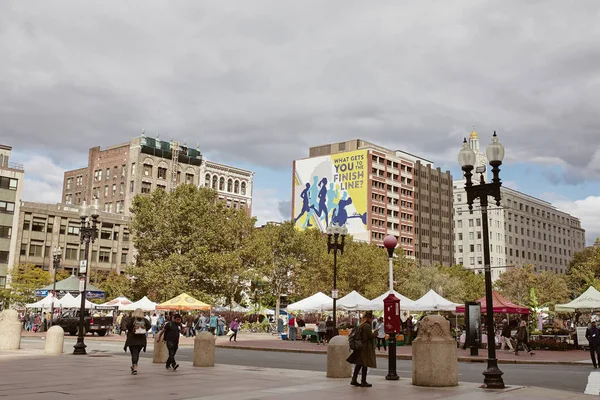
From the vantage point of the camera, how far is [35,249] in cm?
9431

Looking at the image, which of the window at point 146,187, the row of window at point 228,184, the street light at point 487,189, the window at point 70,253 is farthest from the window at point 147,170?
the street light at point 487,189

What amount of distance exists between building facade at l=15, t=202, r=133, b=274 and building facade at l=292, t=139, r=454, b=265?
51.1 meters

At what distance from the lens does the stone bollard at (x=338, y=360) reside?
16828 mm

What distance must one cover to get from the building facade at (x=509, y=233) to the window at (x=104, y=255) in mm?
93600

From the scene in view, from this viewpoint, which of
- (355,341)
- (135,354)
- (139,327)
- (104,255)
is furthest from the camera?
(104,255)

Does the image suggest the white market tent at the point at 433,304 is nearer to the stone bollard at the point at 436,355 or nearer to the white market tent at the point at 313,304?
the white market tent at the point at 313,304

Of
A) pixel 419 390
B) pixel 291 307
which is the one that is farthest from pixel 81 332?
pixel 291 307

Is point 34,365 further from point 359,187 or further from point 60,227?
point 359,187

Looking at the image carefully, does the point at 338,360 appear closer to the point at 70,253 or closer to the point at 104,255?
the point at 70,253

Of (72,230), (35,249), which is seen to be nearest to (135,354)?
(35,249)

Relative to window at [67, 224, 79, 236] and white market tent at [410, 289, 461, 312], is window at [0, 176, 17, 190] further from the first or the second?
white market tent at [410, 289, 461, 312]

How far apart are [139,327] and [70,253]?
285 ft

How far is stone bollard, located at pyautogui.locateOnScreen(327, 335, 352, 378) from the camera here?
55.2ft

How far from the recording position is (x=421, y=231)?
152 metres
